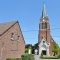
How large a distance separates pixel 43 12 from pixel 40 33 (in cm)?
972

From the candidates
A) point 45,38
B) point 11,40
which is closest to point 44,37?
point 45,38

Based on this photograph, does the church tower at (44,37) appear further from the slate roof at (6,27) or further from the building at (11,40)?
the slate roof at (6,27)

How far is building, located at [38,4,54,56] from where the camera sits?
86.6 meters

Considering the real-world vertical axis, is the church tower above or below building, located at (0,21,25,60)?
above

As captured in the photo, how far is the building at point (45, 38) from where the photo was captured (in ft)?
284

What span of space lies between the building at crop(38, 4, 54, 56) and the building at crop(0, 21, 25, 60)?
4357 cm

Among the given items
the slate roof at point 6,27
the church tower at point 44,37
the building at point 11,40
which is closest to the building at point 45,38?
the church tower at point 44,37

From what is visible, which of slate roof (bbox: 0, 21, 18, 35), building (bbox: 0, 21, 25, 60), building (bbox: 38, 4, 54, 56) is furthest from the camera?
building (bbox: 38, 4, 54, 56)

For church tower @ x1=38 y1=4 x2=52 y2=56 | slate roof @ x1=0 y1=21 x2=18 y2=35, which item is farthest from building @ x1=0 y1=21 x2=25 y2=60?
church tower @ x1=38 y1=4 x2=52 y2=56

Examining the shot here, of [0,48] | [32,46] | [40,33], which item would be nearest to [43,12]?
[40,33]

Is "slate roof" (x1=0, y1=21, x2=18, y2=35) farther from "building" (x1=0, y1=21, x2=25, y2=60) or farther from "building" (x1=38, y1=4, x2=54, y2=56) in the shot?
"building" (x1=38, y1=4, x2=54, y2=56)

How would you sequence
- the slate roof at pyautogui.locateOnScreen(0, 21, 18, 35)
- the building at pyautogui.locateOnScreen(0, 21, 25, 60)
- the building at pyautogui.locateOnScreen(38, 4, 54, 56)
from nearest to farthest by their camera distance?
the building at pyautogui.locateOnScreen(0, 21, 25, 60) → the slate roof at pyautogui.locateOnScreen(0, 21, 18, 35) → the building at pyautogui.locateOnScreen(38, 4, 54, 56)

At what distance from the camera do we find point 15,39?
1601 inches

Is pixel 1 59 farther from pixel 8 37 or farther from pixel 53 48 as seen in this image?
pixel 53 48
